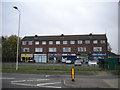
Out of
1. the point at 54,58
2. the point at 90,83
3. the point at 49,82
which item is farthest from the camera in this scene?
the point at 54,58

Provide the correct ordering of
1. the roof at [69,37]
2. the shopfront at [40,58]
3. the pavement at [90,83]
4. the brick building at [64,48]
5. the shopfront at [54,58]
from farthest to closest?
1. the roof at [69,37]
2. the shopfront at [40,58]
3. the shopfront at [54,58]
4. the brick building at [64,48]
5. the pavement at [90,83]

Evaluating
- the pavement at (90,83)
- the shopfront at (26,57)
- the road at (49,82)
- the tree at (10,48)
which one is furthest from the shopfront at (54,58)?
the pavement at (90,83)

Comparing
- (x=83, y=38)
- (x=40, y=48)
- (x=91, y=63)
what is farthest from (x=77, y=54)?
(x=91, y=63)

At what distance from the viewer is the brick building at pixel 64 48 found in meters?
55.8

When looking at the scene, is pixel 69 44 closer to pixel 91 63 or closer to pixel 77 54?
pixel 77 54

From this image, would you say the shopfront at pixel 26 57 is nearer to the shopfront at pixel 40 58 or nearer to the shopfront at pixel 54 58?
the shopfront at pixel 40 58

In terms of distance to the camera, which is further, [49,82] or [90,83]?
[49,82]

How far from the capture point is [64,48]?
57.9 metres

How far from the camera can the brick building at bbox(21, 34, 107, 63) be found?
55781 mm

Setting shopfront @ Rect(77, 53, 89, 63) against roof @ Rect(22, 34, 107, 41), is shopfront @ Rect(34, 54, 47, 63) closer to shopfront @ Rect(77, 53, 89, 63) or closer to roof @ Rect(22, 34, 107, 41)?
roof @ Rect(22, 34, 107, 41)

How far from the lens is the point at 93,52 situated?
5581 centimetres

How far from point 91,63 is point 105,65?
11.2 meters

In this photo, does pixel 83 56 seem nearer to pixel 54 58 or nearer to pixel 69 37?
pixel 69 37

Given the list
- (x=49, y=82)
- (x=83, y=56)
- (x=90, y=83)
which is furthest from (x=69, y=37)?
(x=90, y=83)
